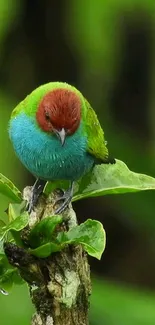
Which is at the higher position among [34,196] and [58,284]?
[34,196]

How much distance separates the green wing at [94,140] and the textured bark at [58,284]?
460 millimetres

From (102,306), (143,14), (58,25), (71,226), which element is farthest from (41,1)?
(71,226)

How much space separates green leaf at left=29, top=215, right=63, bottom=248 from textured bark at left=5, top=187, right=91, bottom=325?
0.06m

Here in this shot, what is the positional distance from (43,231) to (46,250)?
8cm

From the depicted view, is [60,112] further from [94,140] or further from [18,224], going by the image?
[18,224]

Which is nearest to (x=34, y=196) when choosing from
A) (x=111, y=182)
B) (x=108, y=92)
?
(x=111, y=182)

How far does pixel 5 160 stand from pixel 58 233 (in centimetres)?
220

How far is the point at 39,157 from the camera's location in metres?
2.87

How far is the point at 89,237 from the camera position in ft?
7.79

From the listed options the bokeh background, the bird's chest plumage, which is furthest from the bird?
the bokeh background

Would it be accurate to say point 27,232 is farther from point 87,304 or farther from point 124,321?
point 124,321

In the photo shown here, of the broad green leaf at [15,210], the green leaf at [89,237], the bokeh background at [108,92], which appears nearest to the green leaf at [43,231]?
the green leaf at [89,237]

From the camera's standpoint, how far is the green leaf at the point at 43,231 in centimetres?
242

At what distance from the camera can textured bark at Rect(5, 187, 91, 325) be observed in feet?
7.87
